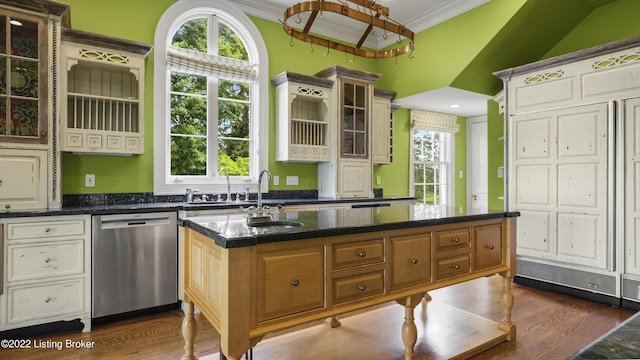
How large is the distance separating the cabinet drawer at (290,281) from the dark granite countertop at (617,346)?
124cm

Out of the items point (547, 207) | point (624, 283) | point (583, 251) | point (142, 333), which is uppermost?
point (547, 207)

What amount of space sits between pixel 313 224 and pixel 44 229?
2.13 metres

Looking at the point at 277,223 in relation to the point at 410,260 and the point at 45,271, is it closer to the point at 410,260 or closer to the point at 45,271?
the point at 410,260

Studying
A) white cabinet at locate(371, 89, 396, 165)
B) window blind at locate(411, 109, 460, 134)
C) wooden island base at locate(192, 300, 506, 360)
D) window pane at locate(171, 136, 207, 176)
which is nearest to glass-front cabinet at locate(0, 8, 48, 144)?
window pane at locate(171, 136, 207, 176)

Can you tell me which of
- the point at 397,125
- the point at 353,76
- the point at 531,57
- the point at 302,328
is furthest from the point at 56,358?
the point at 531,57

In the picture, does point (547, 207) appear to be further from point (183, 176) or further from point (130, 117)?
point (130, 117)

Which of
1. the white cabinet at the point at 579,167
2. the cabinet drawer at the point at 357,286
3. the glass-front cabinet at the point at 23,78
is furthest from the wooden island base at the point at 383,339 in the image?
the glass-front cabinet at the point at 23,78

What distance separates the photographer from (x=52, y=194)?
282 cm

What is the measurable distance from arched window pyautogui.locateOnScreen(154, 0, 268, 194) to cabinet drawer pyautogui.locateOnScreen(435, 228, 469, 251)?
2574mm

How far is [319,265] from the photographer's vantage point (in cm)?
177

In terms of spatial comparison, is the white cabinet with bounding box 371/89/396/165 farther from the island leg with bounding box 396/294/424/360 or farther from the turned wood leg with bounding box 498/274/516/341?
the island leg with bounding box 396/294/424/360

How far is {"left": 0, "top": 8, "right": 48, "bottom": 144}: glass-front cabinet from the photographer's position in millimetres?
2713

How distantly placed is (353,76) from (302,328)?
10.2ft

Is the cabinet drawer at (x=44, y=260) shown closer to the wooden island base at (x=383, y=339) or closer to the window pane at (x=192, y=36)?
the wooden island base at (x=383, y=339)
